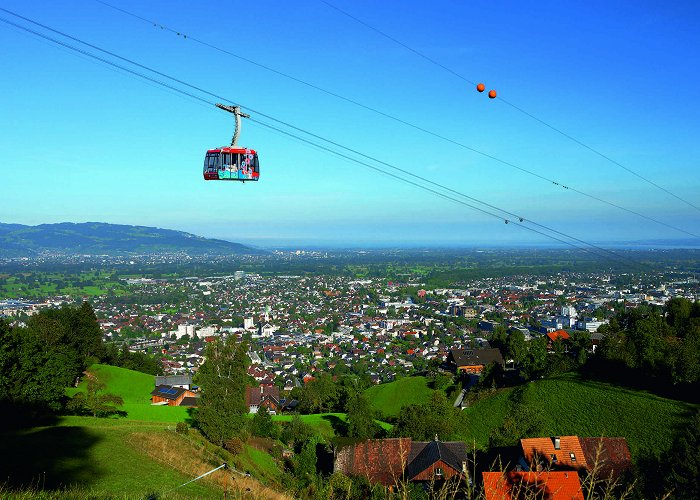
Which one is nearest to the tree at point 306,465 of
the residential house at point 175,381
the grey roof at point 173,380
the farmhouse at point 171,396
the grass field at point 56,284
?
the farmhouse at point 171,396

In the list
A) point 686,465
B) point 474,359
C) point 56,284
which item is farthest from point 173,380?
point 56,284

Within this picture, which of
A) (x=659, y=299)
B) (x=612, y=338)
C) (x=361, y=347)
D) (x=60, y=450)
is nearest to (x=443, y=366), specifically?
(x=612, y=338)

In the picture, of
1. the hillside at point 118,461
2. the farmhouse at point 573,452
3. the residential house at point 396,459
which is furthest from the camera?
the residential house at point 396,459

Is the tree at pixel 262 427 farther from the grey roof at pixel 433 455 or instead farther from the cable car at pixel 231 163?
the cable car at pixel 231 163

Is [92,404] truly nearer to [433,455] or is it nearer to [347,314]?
[433,455]

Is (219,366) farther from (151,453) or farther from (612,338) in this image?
(612,338)
